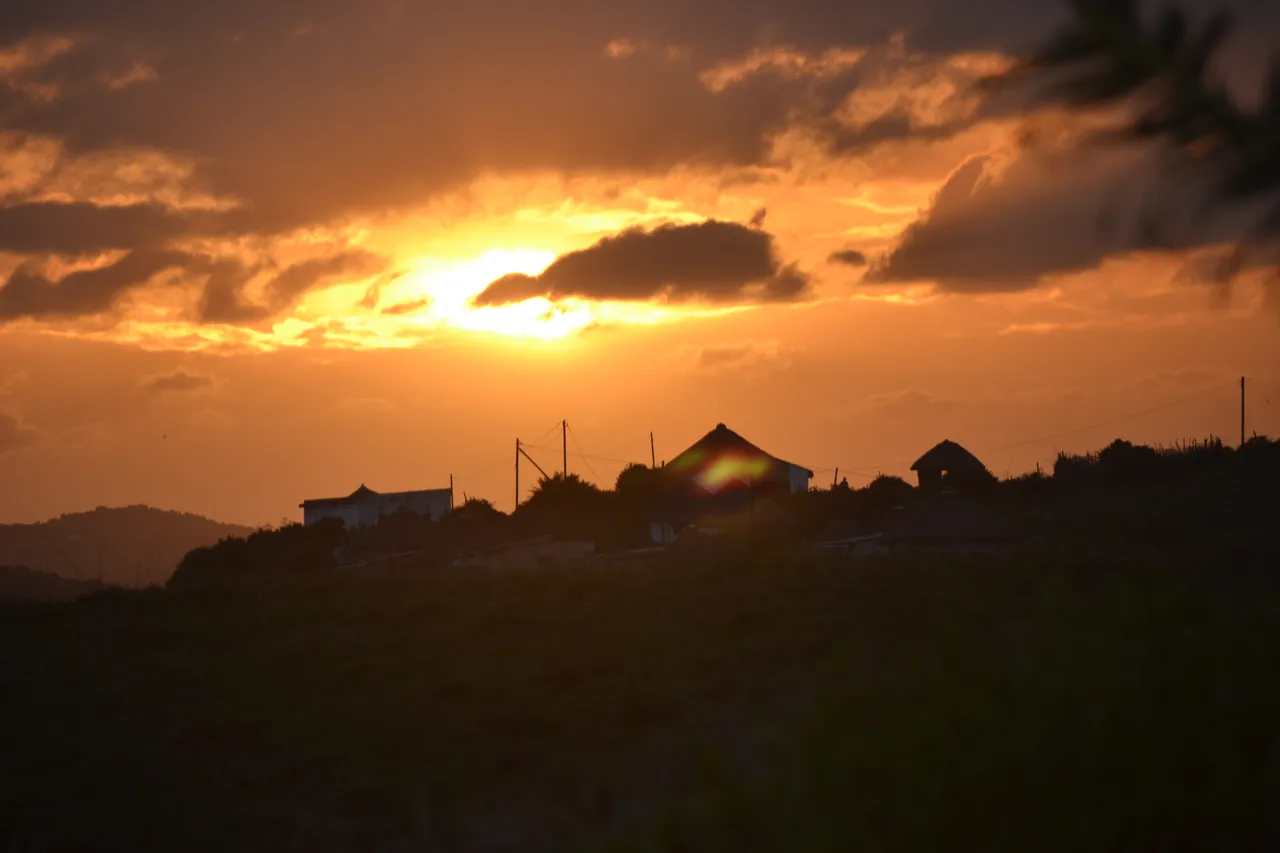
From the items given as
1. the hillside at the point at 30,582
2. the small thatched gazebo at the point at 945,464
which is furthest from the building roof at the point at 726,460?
the hillside at the point at 30,582

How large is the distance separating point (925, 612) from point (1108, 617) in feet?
19.5

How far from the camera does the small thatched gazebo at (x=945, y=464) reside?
87537mm

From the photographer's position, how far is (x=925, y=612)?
16172mm

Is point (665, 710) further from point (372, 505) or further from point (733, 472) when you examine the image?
point (372, 505)

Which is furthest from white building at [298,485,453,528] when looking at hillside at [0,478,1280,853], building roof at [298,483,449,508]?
hillside at [0,478,1280,853]

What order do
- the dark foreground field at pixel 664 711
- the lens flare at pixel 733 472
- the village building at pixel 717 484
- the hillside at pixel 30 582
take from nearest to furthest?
1. the dark foreground field at pixel 664 711
2. the hillside at pixel 30 582
3. the village building at pixel 717 484
4. the lens flare at pixel 733 472

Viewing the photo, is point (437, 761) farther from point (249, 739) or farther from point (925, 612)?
point (925, 612)

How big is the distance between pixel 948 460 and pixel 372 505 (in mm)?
39862

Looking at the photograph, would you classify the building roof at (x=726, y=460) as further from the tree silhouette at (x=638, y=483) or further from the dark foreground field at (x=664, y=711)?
the dark foreground field at (x=664, y=711)

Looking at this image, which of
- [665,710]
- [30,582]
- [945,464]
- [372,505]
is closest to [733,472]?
[945,464]

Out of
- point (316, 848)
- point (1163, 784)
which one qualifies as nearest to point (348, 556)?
Answer: point (316, 848)

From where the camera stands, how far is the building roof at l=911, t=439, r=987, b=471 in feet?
290

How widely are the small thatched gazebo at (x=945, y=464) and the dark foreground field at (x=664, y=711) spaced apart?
214 ft

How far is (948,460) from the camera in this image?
88938 mm
